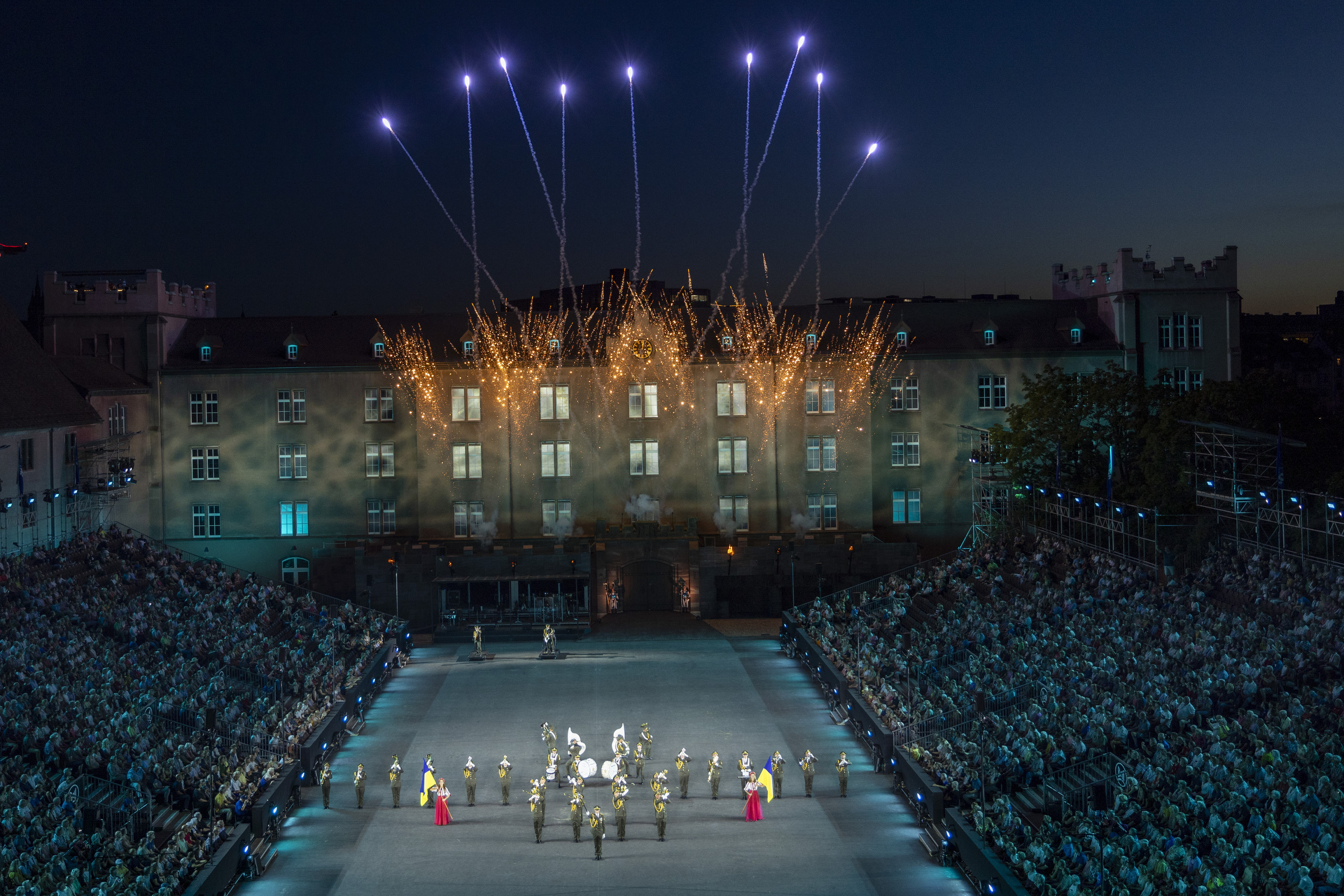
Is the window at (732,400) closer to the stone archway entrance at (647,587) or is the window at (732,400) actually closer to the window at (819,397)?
the window at (819,397)

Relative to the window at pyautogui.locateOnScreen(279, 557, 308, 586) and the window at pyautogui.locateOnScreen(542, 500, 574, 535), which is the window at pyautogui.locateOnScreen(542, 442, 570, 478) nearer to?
the window at pyautogui.locateOnScreen(542, 500, 574, 535)

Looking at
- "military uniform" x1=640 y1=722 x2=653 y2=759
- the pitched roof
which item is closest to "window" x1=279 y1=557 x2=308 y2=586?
the pitched roof

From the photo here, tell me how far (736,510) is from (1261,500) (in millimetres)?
25606

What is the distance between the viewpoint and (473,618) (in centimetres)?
5028

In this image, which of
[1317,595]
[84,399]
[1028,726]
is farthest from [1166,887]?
[84,399]

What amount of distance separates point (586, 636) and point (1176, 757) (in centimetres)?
2776

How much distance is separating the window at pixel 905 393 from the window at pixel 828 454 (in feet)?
11.0

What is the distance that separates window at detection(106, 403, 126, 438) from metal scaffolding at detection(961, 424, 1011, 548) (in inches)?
1466

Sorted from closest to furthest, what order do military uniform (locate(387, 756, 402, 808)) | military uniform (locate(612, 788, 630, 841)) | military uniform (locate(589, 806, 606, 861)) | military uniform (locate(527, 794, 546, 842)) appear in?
military uniform (locate(589, 806, 606, 861)) < military uniform (locate(527, 794, 546, 842)) < military uniform (locate(612, 788, 630, 841)) < military uniform (locate(387, 756, 402, 808))

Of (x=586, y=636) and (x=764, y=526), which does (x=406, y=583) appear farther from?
(x=764, y=526)

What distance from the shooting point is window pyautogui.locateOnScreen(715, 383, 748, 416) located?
56.2 meters

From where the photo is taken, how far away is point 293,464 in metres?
56.8

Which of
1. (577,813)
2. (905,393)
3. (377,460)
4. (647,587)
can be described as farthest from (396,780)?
(905,393)

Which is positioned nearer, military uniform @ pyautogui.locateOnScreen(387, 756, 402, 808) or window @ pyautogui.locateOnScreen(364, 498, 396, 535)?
military uniform @ pyautogui.locateOnScreen(387, 756, 402, 808)
